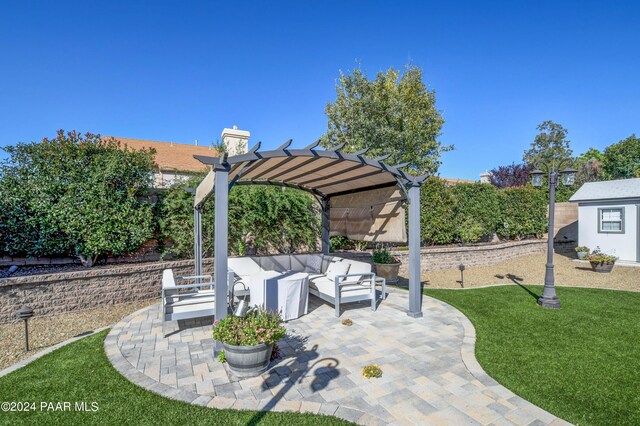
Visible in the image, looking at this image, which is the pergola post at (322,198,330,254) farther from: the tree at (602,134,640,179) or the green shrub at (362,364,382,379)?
the tree at (602,134,640,179)

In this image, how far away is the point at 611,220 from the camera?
1400 cm

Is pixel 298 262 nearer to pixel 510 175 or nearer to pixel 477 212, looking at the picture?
pixel 477 212

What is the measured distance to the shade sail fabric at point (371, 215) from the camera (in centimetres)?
716

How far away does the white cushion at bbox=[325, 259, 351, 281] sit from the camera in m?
7.66

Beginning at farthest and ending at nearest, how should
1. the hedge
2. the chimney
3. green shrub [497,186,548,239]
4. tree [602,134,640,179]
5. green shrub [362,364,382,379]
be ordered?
1. tree [602,134,640,179]
2. the chimney
3. green shrub [497,186,548,239]
4. the hedge
5. green shrub [362,364,382,379]

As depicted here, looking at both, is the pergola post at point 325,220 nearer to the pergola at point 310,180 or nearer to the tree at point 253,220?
the pergola at point 310,180

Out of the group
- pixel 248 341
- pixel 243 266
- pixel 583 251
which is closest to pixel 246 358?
pixel 248 341

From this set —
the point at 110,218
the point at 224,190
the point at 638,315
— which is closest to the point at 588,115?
the point at 638,315

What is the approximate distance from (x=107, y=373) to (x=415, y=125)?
15.9 m

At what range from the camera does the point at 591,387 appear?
3.72 metres

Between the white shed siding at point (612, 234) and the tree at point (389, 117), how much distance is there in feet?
24.2

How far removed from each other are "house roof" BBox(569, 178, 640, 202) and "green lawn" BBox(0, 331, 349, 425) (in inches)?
671

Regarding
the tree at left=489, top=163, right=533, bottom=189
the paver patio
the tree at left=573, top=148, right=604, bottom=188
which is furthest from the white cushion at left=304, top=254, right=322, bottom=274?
the tree at left=573, top=148, right=604, bottom=188
